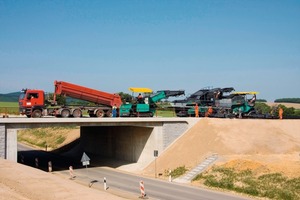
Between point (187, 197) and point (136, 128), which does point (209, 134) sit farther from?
point (187, 197)

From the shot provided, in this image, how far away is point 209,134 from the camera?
125ft

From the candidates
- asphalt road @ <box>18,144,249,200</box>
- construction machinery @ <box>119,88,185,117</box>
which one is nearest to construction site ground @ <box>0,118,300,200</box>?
asphalt road @ <box>18,144,249,200</box>

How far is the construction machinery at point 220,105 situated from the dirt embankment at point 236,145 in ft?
17.8

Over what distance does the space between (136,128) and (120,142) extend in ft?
12.7

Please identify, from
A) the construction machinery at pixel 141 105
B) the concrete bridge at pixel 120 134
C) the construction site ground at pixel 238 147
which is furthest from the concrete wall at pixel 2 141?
the construction machinery at pixel 141 105

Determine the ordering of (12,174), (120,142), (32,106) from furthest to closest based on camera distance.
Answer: (120,142)
(32,106)
(12,174)

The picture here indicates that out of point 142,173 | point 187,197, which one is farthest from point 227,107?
point 187,197

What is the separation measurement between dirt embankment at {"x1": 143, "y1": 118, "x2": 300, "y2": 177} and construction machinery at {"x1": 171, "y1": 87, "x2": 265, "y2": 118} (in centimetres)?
542

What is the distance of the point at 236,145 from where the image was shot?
118ft

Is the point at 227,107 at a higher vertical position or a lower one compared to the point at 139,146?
higher

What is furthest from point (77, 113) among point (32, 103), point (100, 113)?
point (32, 103)

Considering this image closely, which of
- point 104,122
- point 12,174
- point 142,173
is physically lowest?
point 142,173

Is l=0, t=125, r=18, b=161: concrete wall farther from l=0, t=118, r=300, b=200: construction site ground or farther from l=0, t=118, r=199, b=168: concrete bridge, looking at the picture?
l=0, t=118, r=300, b=200: construction site ground

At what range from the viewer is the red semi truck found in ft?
121
